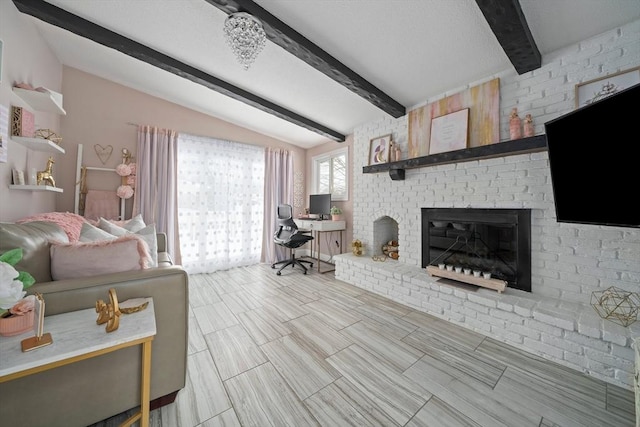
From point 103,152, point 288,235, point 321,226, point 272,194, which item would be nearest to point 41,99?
point 103,152

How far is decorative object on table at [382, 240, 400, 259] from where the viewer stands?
313cm

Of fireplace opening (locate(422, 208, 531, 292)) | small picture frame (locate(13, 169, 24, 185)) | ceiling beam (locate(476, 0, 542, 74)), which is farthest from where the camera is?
fireplace opening (locate(422, 208, 531, 292))

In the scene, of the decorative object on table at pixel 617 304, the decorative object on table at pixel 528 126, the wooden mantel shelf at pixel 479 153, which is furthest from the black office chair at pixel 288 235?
the decorative object on table at pixel 617 304

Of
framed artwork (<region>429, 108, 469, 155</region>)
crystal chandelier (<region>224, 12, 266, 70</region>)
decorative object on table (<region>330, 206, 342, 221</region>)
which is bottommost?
decorative object on table (<region>330, 206, 342, 221</region>)

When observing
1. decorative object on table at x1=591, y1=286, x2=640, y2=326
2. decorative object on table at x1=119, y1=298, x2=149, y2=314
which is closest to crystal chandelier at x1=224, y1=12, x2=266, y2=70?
decorative object on table at x1=119, y1=298, x2=149, y2=314

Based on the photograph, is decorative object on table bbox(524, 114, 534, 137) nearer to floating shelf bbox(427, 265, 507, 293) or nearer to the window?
floating shelf bbox(427, 265, 507, 293)

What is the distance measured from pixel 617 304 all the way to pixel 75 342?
10.0 ft

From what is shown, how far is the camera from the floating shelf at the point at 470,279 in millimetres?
1952

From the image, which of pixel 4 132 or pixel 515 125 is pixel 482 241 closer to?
pixel 515 125

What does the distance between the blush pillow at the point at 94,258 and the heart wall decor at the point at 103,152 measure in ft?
8.41

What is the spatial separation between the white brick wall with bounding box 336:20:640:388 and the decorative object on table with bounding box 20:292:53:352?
2513 millimetres

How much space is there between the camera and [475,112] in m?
2.26

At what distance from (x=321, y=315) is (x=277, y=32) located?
2.56 metres

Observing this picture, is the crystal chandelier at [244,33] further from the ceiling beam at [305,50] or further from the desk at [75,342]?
the desk at [75,342]
